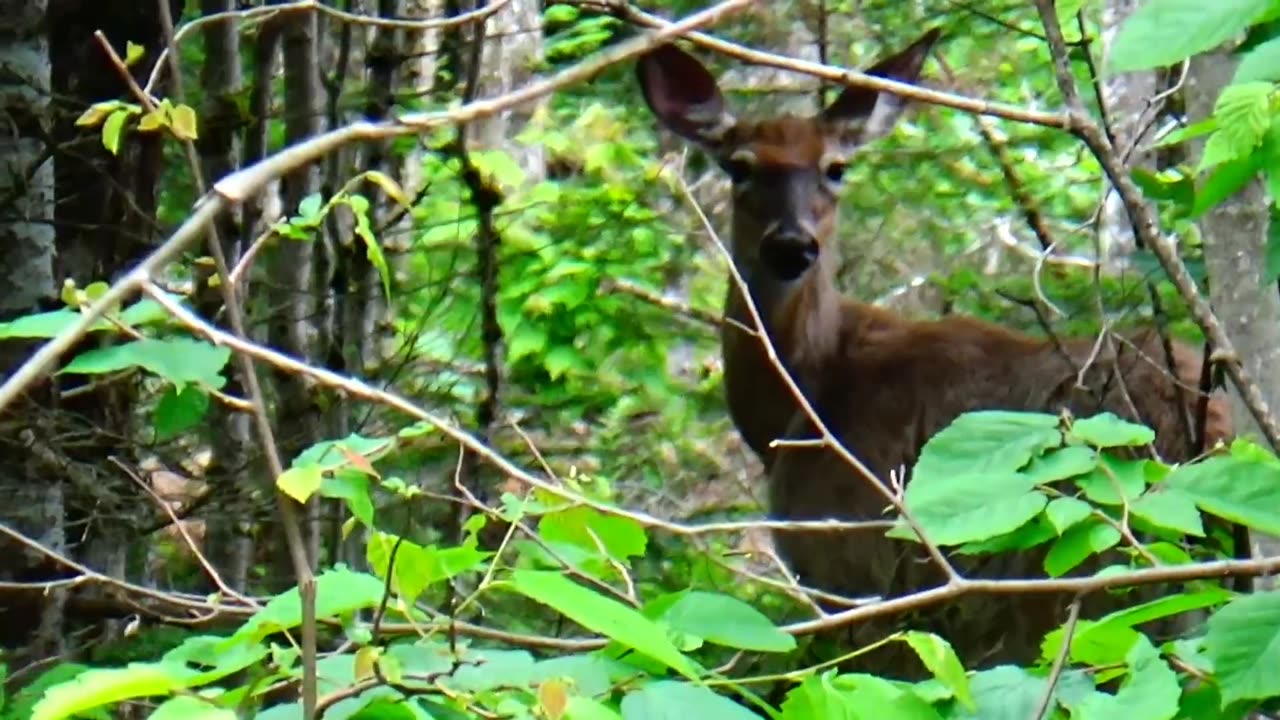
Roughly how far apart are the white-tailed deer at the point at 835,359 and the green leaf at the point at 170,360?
4559 mm

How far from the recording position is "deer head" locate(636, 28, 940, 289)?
22.9 ft

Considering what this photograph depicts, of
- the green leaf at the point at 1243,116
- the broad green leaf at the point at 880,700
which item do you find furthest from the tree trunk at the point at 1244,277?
the broad green leaf at the point at 880,700

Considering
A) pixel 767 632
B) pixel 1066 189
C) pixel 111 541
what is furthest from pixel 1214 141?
pixel 1066 189

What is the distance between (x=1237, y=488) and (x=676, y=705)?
0.88m

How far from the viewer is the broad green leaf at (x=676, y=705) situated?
1844mm

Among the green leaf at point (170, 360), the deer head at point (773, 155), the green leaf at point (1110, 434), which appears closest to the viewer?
the green leaf at point (170, 360)

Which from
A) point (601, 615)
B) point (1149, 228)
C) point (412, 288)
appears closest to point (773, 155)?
point (412, 288)

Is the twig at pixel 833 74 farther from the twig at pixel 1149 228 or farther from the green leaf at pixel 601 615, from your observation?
the green leaf at pixel 601 615

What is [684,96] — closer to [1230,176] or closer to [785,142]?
[785,142]

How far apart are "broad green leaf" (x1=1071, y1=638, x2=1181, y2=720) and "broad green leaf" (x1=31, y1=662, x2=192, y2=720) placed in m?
1.02

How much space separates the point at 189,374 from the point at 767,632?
753 millimetres

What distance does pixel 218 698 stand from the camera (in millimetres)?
1924

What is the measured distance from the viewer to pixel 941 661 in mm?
1984

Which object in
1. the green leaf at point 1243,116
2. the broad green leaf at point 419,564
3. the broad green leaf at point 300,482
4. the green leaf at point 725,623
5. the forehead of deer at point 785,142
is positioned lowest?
the forehead of deer at point 785,142
